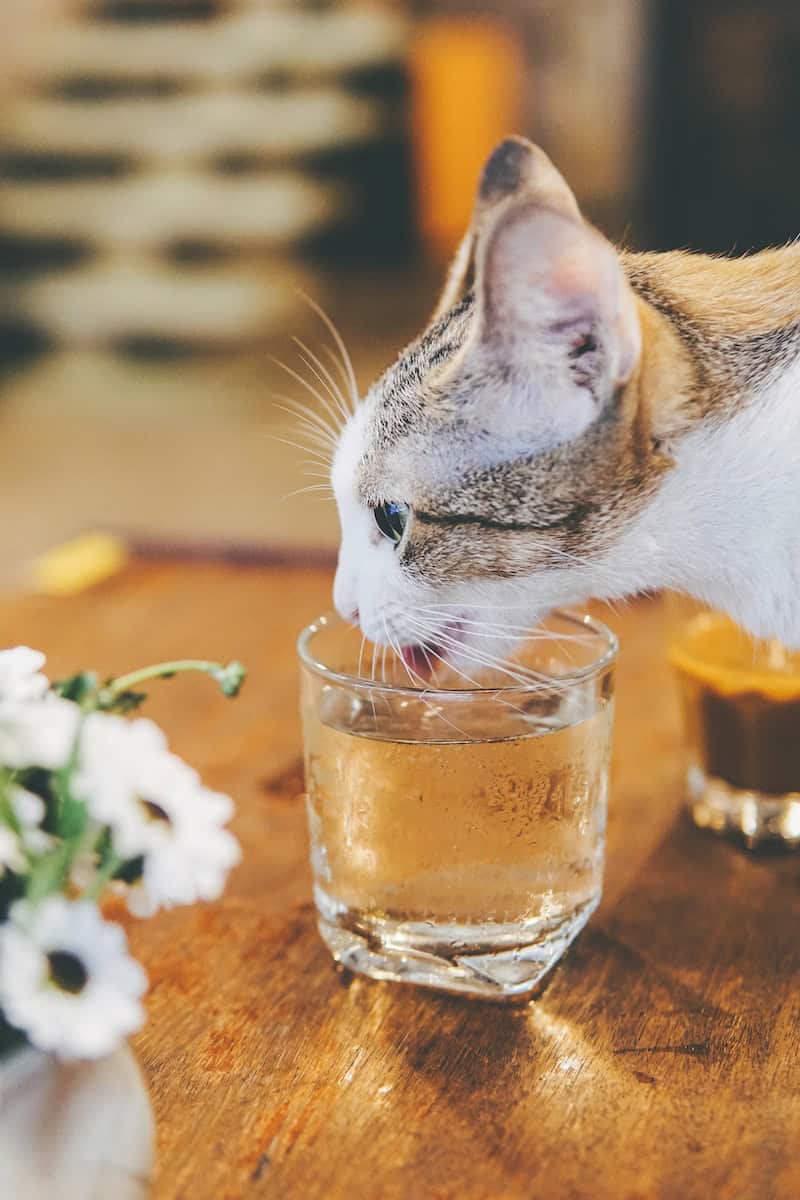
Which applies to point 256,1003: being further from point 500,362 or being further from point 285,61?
point 285,61

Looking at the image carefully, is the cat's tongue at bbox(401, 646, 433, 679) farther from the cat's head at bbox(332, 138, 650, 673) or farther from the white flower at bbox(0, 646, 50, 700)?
the white flower at bbox(0, 646, 50, 700)

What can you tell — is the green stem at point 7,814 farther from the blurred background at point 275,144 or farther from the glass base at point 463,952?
the blurred background at point 275,144

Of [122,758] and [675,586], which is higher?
[122,758]

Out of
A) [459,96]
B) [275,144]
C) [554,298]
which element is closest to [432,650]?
[554,298]

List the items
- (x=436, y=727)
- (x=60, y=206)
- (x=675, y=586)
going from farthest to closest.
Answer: (x=60, y=206)
(x=675, y=586)
(x=436, y=727)

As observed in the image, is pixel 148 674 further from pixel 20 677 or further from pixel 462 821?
pixel 462 821

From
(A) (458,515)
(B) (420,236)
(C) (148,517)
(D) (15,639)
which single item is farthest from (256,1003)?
(B) (420,236)
